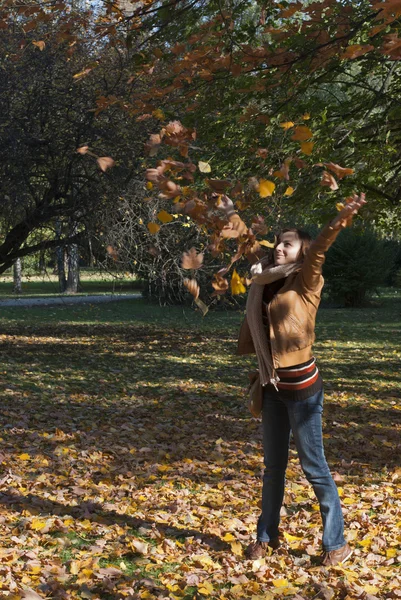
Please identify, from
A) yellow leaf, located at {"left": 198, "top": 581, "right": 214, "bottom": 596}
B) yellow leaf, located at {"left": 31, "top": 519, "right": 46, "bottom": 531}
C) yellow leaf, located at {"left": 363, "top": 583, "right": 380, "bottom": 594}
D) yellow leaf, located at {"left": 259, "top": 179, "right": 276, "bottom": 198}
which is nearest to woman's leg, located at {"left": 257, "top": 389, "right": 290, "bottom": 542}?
yellow leaf, located at {"left": 198, "top": 581, "right": 214, "bottom": 596}

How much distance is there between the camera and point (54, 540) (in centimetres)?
479

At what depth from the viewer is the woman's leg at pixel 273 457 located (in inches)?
171

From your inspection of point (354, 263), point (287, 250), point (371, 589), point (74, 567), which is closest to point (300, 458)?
point (371, 589)

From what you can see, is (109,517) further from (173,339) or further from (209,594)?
(173,339)

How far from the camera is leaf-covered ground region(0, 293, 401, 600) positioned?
4.25m

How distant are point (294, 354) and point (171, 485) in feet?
8.10

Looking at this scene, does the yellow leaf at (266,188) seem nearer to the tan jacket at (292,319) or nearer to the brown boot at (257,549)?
the tan jacket at (292,319)

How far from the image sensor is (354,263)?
28.6 metres

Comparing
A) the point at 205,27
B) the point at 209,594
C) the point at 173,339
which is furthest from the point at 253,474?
the point at 173,339

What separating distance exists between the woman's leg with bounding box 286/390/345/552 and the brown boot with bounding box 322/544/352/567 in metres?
0.02

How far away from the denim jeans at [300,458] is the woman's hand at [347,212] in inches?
37.3

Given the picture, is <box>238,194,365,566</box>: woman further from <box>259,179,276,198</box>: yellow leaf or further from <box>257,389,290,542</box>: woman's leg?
<box>259,179,276,198</box>: yellow leaf

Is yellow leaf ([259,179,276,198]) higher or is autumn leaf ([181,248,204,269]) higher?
yellow leaf ([259,179,276,198])

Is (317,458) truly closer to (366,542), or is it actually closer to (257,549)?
(257,549)
